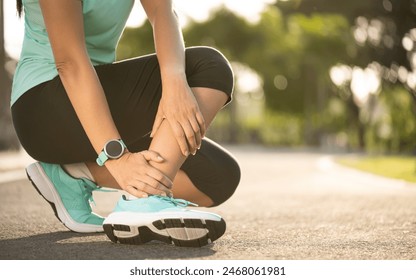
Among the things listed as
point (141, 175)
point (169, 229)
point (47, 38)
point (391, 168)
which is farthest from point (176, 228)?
point (391, 168)

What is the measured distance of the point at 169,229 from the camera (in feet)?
6.93

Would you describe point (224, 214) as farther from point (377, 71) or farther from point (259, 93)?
point (259, 93)

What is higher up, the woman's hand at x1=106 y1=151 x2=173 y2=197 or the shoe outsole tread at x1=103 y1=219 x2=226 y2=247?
the woman's hand at x1=106 y1=151 x2=173 y2=197

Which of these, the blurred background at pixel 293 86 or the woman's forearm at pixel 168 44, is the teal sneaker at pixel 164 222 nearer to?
the woman's forearm at pixel 168 44

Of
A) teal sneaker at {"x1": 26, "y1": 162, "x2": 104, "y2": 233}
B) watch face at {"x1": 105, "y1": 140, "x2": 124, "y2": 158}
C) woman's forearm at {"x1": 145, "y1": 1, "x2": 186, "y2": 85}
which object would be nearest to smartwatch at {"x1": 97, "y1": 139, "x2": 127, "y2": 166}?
watch face at {"x1": 105, "y1": 140, "x2": 124, "y2": 158}

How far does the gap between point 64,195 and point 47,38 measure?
0.60 metres

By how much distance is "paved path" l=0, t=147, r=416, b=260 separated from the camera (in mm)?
2195

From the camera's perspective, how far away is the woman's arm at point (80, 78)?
7.21 feet

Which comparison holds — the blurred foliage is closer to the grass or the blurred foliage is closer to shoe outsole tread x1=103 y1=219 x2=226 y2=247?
the grass

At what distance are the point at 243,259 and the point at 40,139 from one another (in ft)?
3.02

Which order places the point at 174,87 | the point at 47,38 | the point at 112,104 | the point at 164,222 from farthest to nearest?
the point at 47,38 < the point at 112,104 < the point at 174,87 < the point at 164,222

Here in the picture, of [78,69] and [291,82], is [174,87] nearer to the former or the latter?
[78,69]

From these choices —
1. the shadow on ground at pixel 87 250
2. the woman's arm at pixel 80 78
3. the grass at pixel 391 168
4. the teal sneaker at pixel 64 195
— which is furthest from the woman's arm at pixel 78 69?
the grass at pixel 391 168

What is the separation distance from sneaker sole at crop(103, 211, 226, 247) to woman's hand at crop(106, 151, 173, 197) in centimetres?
8
